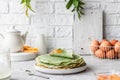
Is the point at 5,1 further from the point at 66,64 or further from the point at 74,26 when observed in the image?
the point at 66,64

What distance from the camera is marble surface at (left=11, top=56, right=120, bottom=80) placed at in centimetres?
94

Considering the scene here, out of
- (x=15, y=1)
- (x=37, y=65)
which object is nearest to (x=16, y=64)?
(x=37, y=65)

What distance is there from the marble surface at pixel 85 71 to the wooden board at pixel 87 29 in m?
0.11

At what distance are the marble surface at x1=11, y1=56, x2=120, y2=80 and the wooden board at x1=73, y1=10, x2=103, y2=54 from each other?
106 mm

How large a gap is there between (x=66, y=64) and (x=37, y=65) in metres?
0.12

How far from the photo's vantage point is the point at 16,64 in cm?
113

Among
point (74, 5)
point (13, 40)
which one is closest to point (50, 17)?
point (74, 5)

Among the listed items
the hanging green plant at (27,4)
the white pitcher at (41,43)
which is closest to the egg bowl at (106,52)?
the white pitcher at (41,43)

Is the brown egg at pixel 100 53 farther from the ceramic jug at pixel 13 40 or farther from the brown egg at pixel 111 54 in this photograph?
the ceramic jug at pixel 13 40

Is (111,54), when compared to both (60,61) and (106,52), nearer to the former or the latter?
(106,52)

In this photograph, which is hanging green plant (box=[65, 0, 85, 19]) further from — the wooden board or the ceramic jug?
the ceramic jug

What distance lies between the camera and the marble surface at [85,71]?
3.07 ft

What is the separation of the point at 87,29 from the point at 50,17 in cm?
20

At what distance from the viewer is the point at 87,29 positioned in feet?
4.47
